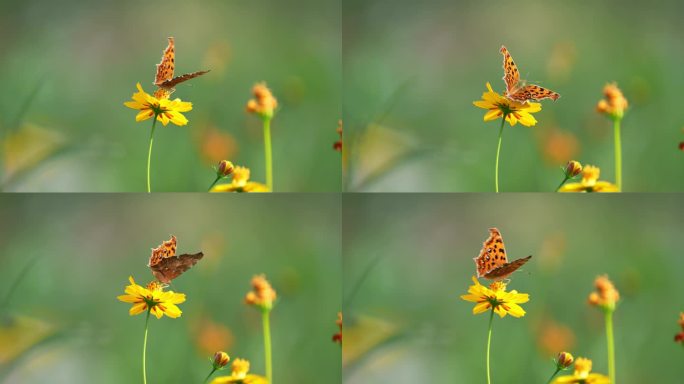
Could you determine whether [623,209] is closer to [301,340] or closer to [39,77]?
[301,340]

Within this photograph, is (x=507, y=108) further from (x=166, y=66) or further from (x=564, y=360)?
(x=166, y=66)

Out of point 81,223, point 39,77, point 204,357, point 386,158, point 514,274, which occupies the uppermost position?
point 39,77

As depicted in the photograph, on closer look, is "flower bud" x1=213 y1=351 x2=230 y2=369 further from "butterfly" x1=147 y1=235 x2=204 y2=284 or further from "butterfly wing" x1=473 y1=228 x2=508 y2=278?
"butterfly wing" x1=473 y1=228 x2=508 y2=278

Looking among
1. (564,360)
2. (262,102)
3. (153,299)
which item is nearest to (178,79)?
(262,102)

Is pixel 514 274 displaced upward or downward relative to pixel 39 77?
downward

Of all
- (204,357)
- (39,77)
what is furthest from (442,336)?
(39,77)

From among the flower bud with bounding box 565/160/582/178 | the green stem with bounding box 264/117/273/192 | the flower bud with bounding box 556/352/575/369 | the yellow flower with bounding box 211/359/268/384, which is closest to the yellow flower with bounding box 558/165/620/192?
the flower bud with bounding box 565/160/582/178

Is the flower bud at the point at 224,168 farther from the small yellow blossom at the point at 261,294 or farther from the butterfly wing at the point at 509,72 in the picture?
the butterfly wing at the point at 509,72
